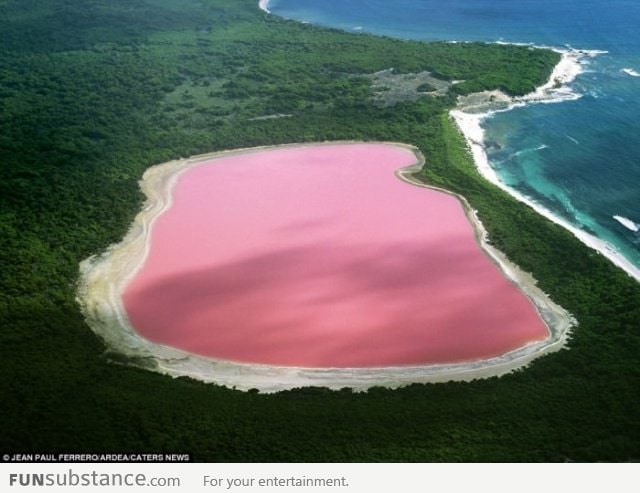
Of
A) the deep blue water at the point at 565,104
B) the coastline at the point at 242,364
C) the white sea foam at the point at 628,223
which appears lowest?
the coastline at the point at 242,364

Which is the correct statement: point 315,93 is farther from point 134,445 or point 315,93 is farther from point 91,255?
point 134,445

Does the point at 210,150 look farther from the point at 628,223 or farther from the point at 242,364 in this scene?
the point at 628,223

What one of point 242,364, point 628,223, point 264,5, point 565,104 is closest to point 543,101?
point 565,104

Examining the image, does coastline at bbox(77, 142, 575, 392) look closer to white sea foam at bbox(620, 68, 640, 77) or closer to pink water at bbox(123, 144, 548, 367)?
pink water at bbox(123, 144, 548, 367)

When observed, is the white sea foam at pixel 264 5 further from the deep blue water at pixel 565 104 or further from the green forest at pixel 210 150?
the green forest at pixel 210 150

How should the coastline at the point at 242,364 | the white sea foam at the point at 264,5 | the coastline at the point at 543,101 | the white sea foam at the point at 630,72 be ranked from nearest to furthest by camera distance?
the coastline at the point at 242,364 < the coastline at the point at 543,101 < the white sea foam at the point at 630,72 < the white sea foam at the point at 264,5

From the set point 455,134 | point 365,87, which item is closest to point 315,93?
point 365,87

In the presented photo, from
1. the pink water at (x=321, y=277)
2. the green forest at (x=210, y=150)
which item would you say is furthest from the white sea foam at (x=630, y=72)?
the pink water at (x=321, y=277)
